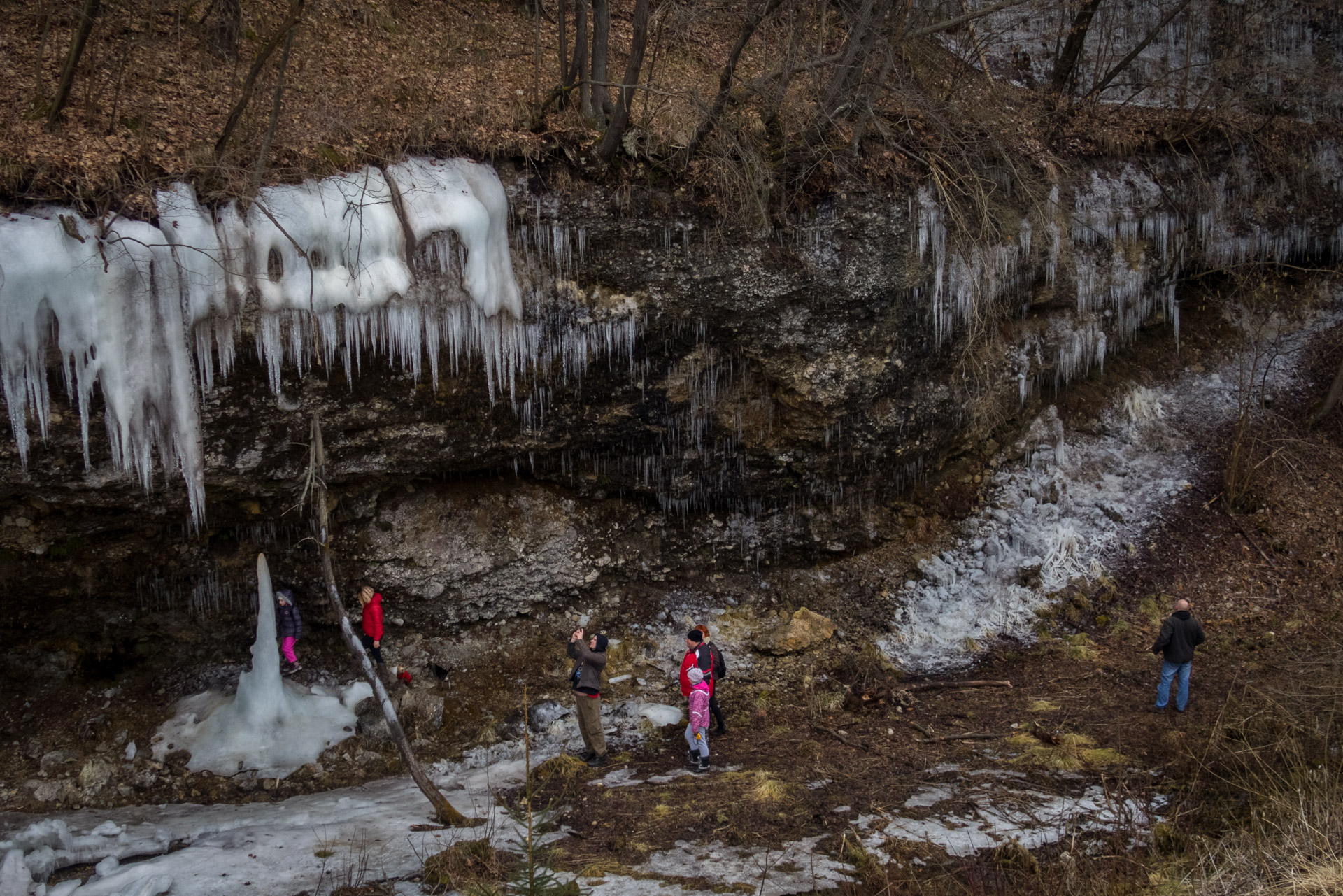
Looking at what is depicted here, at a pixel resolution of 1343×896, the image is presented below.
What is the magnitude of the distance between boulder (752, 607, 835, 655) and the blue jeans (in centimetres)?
321

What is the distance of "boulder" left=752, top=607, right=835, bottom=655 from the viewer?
30.7 feet

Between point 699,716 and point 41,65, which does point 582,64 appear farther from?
point 699,716

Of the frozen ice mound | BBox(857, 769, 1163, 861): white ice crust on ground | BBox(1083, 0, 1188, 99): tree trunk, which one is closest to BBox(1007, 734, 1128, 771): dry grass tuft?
BBox(857, 769, 1163, 861): white ice crust on ground

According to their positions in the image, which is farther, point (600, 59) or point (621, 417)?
point (621, 417)

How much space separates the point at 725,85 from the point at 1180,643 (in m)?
6.45

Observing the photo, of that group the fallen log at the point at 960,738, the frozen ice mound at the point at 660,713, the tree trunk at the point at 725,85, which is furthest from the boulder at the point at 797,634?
the tree trunk at the point at 725,85

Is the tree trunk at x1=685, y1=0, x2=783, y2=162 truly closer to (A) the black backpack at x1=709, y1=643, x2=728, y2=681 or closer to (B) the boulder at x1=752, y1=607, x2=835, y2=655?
(A) the black backpack at x1=709, y1=643, x2=728, y2=681

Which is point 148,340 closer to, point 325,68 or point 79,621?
point 79,621

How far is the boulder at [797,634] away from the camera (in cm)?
935

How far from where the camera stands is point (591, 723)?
24.5ft

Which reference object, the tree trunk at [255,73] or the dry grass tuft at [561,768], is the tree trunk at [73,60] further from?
the dry grass tuft at [561,768]

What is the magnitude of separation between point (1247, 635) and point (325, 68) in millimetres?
11602

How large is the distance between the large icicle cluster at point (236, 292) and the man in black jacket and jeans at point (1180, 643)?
631 centimetres

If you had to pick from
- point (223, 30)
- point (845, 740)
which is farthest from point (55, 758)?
point (223, 30)
